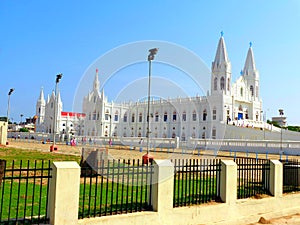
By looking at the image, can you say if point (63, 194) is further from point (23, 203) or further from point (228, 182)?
point (228, 182)

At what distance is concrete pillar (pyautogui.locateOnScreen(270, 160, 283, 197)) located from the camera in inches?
307

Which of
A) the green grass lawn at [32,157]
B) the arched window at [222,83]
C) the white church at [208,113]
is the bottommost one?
the green grass lawn at [32,157]

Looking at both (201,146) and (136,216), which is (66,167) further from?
(201,146)

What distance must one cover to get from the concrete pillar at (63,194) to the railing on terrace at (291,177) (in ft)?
19.6

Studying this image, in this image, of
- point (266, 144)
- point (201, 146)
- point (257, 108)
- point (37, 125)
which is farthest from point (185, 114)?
point (37, 125)

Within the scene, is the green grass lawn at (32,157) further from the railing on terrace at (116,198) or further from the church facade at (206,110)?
the church facade at (206,110)

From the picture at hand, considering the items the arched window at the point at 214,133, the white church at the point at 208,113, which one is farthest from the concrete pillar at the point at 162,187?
the arched window at the point at 214,133

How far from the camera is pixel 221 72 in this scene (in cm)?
5856

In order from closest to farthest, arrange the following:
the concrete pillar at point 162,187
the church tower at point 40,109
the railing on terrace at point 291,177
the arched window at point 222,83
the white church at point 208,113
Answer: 1. the concrete pillar at point 162,187
2. the railing on terrace at point 291,177
3. the white church at point 208,113
4. the arched window at point 222,83
5. the church tower at point 40,109

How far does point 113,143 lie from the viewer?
48.1m

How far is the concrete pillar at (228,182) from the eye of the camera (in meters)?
6.75

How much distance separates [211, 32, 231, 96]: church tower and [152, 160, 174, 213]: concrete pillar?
52.6 metres

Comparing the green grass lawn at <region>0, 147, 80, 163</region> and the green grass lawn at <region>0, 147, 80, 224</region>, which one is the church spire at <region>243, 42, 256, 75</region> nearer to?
the green grass lawn at <region>0, 147, 80, 163</region>

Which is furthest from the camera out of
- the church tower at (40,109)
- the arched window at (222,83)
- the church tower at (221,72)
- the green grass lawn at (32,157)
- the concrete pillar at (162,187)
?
the church tower at (40,109)
